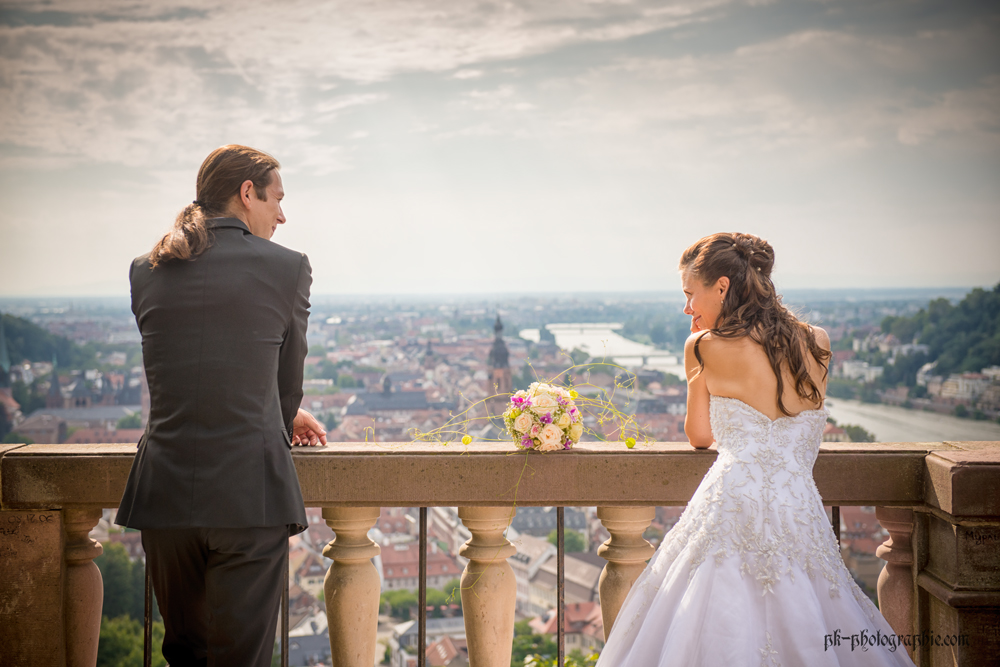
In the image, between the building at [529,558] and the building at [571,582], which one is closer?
the building at [571,582]

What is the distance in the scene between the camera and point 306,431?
2.42 metres

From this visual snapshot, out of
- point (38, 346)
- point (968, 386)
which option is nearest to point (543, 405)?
point (968, 386)

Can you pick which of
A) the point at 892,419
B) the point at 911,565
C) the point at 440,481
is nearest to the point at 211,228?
the point at 440,481

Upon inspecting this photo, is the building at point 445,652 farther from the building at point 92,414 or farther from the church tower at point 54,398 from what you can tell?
the church tower at point 54,398

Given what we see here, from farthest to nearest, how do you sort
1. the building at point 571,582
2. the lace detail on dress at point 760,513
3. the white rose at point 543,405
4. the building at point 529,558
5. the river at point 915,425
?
1. the river at point 915,425
2. the building at point 529,558
3. the building at point 571,582
4. the white rose at point 543,405
5. the lace detail on dress at point 760,513

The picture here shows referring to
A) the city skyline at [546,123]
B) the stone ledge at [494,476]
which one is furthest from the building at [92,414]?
the stone ledge at [494,476]

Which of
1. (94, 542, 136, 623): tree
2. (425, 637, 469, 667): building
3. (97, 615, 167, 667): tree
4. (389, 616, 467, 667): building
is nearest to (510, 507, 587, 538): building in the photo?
(389, 616, 467, 667): building

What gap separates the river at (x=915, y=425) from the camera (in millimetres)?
53219

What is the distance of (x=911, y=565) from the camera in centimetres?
236

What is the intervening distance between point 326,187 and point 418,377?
2909 centimetres

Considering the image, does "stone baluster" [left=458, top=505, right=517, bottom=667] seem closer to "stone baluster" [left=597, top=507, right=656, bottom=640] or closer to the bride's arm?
"stone baluster" [left=597, top=507, right=656, bottom=640]

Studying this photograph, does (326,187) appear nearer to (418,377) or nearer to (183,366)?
(418,377)

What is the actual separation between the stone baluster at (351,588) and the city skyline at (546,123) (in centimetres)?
8026

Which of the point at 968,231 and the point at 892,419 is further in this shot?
the point at 968,231
